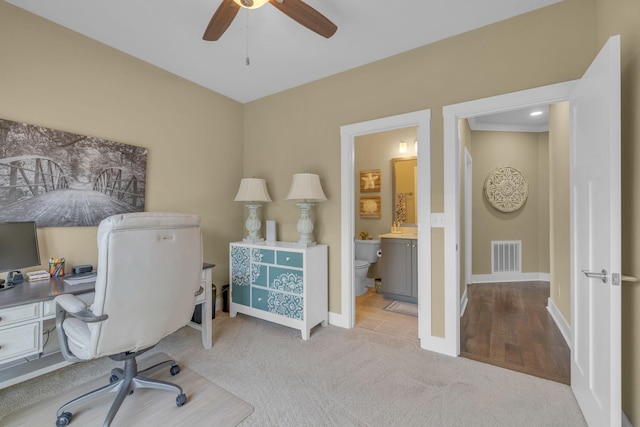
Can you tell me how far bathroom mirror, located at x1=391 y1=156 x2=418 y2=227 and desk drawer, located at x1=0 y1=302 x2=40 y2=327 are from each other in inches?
154

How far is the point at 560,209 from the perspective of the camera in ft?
9.89

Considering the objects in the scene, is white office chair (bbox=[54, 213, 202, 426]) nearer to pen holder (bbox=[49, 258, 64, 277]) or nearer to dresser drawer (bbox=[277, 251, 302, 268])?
pen holder (bbox=[49, 258, 64, 277])

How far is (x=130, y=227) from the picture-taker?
142 cm

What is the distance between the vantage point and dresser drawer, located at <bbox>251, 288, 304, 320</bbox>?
107 inches

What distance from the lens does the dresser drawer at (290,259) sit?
2.71 metres

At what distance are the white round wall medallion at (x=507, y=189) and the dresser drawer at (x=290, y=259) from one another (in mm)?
3770

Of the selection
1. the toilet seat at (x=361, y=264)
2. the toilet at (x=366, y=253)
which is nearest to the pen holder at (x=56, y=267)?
the toilet seat at (x=361, y=264)

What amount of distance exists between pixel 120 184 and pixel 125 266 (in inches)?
60.4

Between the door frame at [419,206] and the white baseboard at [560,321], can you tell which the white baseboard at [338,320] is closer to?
the door frame at [419,206]

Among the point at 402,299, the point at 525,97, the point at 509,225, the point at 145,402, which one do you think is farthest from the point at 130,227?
the point at 509,225

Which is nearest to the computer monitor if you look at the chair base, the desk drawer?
the desk drawer

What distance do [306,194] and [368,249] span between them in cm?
183

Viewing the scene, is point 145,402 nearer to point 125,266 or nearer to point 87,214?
point 125,266

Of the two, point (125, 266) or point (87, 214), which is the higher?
point (87, 214)
